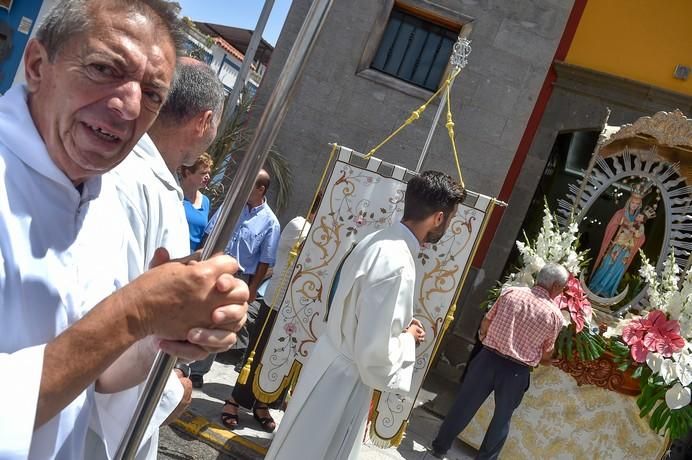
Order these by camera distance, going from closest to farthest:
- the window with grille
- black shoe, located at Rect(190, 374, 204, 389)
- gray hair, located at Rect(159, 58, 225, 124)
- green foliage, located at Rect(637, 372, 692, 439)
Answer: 1. gray hair, located at Rect(159, 58, 225, 124)
2. black shoe, located at Rect(190, 374, 204, 389)
3. green foliage, located at Rect(637, 372, 692, 439)
4. the window with grille

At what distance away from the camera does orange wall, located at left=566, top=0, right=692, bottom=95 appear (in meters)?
8.57

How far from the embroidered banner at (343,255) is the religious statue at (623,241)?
2.66 metres

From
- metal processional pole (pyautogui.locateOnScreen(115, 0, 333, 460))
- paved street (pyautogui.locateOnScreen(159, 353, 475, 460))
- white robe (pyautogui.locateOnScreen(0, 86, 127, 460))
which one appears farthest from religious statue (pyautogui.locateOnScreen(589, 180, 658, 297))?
metal processional pole (pyautogui.locateOnScreen(115, 0, 333, 460))

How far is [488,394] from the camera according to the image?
5.89 metres

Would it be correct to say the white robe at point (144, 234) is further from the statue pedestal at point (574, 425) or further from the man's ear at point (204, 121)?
the statue pedestal at point (574, 425)

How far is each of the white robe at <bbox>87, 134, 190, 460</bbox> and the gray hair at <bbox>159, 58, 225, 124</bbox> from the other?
0.63 feet

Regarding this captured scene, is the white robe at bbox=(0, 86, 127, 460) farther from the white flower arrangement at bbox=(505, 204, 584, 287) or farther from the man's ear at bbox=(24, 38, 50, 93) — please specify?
the white flower arrangement at bbox=(505, 204, 584, 287)

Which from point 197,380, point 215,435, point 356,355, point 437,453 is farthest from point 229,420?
point 356,355

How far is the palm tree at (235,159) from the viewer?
8.26m

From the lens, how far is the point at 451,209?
3.44 metres

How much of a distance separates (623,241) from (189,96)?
5.97m

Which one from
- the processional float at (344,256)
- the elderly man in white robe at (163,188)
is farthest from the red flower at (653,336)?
the elderly man in white robe at (163,188)

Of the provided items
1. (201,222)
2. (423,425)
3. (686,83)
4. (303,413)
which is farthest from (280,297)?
(686,83)

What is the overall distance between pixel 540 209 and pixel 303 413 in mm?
6434
